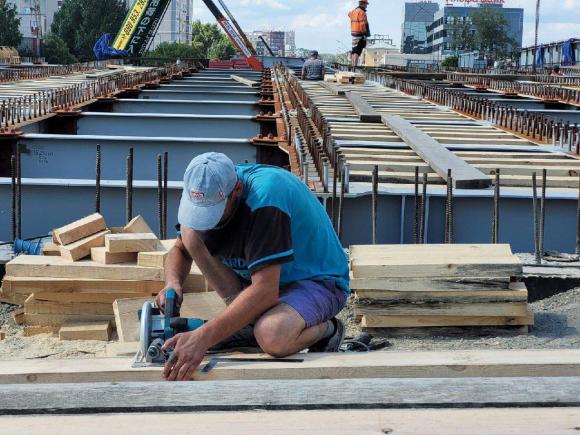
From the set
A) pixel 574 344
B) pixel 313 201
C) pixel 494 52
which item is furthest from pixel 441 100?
pixel 494 52

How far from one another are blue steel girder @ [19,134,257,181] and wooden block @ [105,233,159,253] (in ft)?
22.2

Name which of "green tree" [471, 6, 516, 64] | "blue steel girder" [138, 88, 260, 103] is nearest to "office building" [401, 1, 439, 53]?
"green tree" [471, 6, 516, 64]

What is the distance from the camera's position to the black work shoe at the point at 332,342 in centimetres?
429

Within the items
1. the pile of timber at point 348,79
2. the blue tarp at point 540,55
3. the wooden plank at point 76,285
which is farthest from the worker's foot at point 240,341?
the blue tarp at point 540,55

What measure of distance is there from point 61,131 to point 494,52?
10149 cm

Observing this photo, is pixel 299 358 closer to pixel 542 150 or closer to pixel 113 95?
pixel 542 150

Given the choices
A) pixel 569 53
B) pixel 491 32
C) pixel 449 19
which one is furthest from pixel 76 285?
pixel 449 19

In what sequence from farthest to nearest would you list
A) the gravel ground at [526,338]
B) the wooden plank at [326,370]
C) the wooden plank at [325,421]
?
the gravel ground at [526,338], the wooden plank at [326,370], the wooden plank at [325,421]

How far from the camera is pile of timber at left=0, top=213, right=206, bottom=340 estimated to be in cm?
584

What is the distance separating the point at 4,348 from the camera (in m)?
5.93

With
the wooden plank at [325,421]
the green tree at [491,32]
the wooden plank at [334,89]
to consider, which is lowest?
the wooden plank at [325,421]

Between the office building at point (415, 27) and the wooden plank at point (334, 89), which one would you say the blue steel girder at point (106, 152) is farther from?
the office building at point (415, 27)

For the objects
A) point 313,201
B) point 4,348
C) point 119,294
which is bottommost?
point 4,348

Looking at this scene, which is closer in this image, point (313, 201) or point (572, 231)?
point (313, 201)
